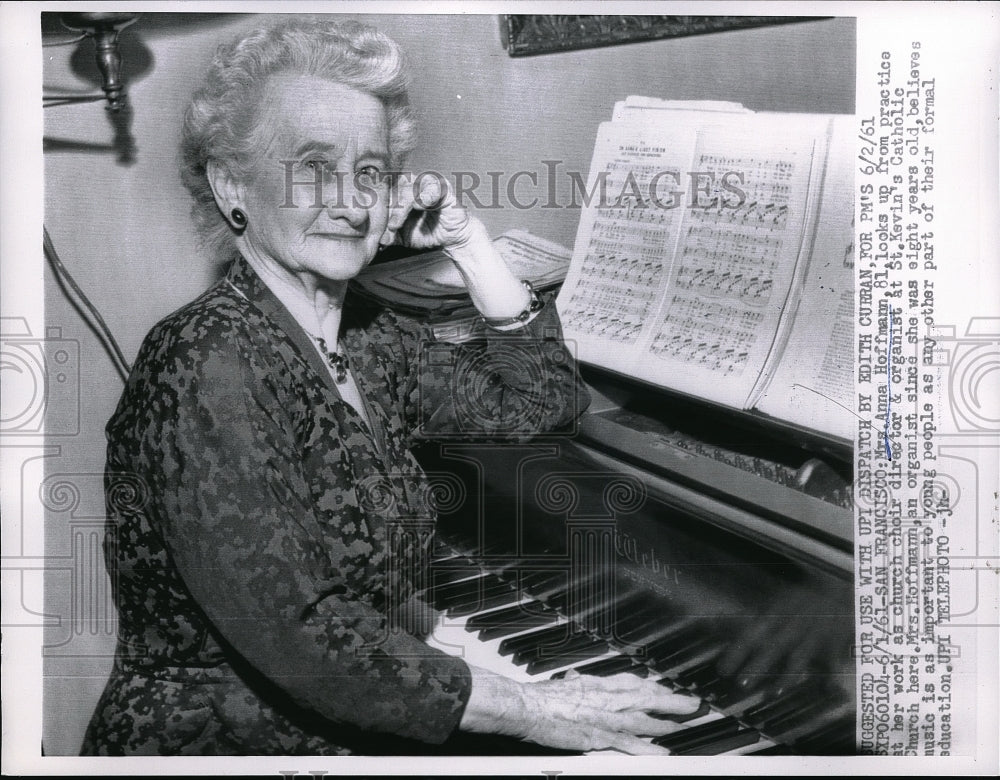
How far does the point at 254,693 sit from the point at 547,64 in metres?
1.38

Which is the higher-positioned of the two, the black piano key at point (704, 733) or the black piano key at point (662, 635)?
the black piano key at point (662, 635)

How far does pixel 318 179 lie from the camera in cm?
178

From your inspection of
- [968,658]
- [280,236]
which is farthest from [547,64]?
[968,658]

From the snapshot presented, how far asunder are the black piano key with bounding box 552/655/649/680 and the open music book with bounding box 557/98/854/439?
0.53 meters

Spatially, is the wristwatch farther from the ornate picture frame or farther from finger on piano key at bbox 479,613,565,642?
finger on piano key at bbox 479,613,565,642

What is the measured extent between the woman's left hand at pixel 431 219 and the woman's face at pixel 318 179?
4cm

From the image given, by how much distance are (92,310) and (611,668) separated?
1.27 metres

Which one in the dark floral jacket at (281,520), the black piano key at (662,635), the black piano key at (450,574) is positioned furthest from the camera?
the black piano key at (450,574)

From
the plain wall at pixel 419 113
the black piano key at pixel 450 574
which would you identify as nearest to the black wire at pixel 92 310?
the plain wall at pixel 419 113

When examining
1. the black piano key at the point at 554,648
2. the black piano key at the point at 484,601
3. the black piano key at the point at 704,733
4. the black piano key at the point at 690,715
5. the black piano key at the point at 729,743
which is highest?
the black piano key at the point at 484,601

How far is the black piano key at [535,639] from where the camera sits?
1.82m

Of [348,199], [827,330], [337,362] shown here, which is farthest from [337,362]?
[827,330]

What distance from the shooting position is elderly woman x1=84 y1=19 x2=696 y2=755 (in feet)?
5.44

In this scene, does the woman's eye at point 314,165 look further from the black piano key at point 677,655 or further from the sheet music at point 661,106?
the black piano key at point 677,655
